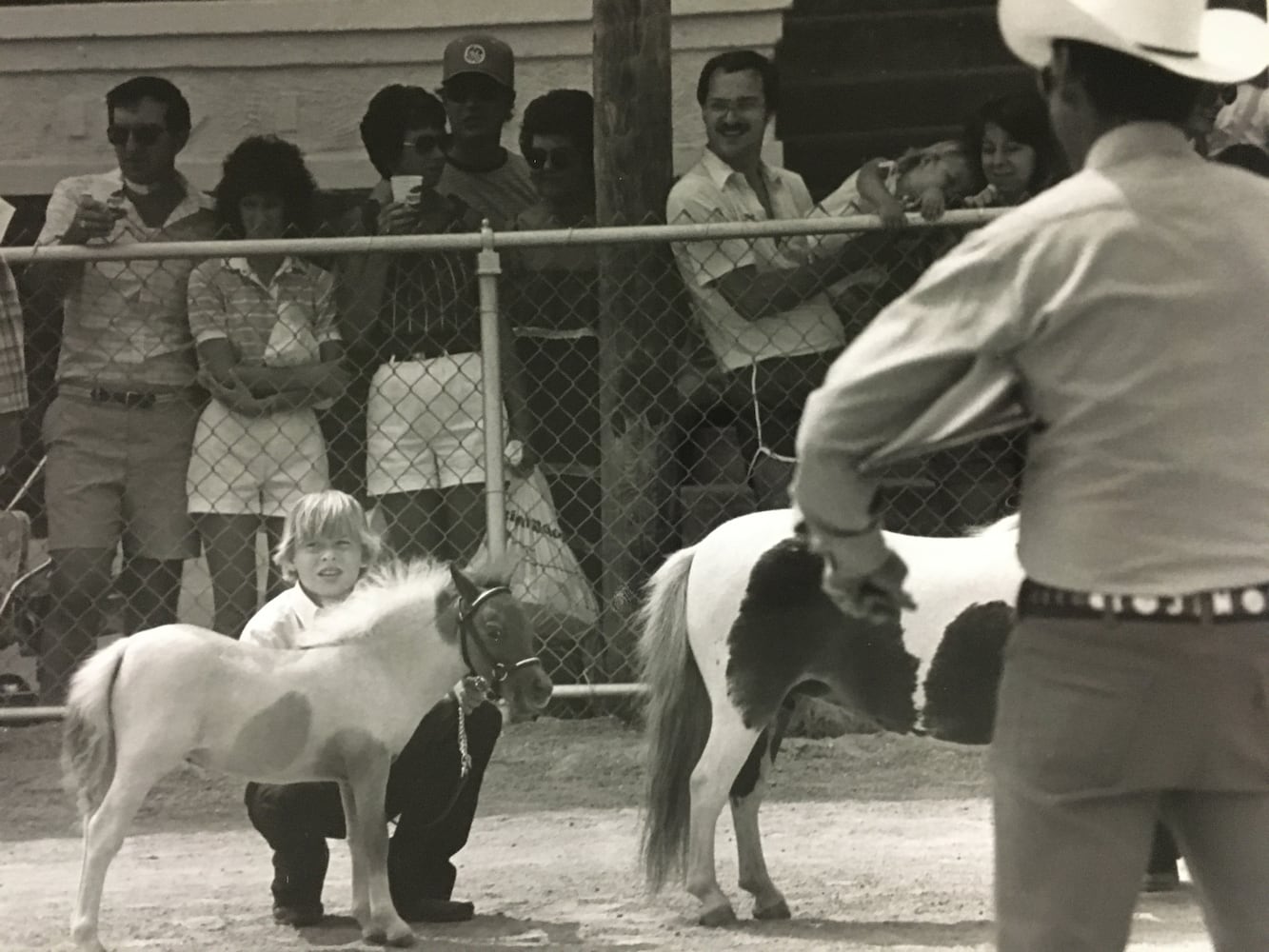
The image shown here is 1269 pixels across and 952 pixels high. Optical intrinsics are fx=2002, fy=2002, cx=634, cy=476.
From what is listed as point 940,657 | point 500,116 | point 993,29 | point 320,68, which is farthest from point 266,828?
point 993,29

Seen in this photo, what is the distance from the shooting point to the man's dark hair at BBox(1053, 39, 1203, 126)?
2469mm

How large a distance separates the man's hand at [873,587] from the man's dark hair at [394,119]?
476 cm

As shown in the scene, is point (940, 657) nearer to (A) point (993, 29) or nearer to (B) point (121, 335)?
(B) point (121, 335)

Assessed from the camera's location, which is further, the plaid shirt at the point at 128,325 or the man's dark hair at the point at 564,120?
the man's dark hair at the point at 564,120

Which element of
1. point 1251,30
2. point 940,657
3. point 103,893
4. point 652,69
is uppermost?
point 652,69

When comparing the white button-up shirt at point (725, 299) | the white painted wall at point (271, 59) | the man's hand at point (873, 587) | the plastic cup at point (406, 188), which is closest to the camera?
the man's hand at point (873, 587)

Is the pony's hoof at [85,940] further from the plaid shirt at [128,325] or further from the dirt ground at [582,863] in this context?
the plaid shirt at [128,325]

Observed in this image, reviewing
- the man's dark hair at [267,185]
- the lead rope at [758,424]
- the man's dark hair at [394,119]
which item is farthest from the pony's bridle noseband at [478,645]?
the man's dark hair at [394,119]

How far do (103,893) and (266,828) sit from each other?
0.67 meters

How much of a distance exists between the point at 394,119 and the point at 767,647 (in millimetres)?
2917

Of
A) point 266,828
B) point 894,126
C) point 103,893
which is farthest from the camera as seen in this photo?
point 894,126

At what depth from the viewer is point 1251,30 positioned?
2.60 metres

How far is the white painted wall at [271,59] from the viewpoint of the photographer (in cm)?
904

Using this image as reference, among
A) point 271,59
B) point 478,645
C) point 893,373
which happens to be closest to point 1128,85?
point 893,373
